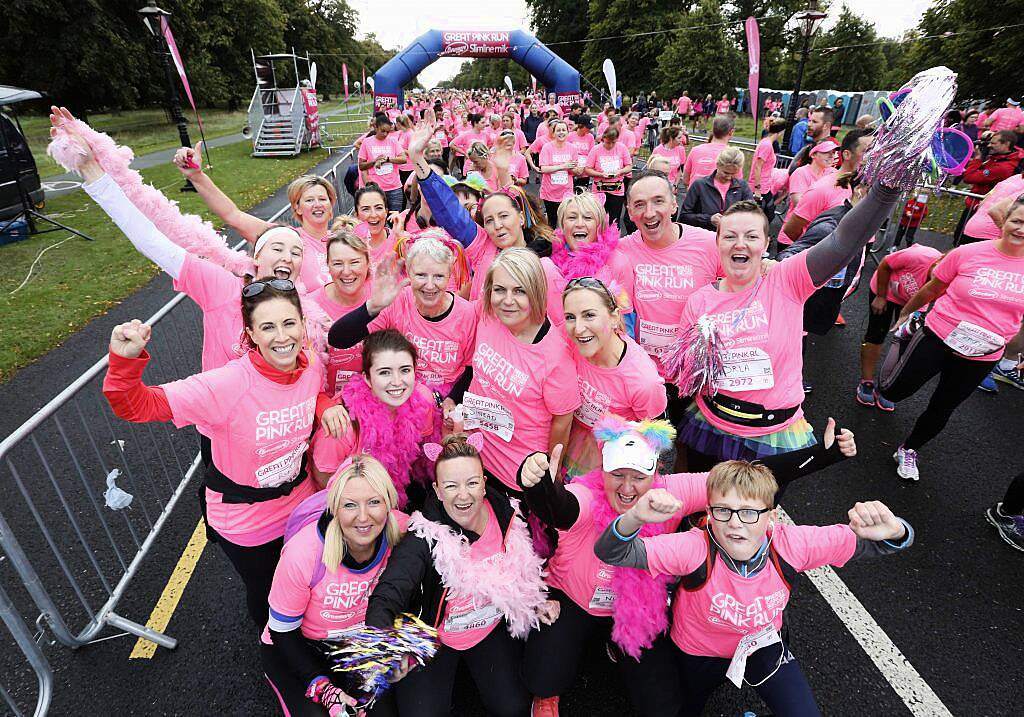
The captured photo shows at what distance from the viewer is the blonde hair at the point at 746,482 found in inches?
81.4

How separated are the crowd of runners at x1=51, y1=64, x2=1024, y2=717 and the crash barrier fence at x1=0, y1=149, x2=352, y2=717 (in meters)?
0.73

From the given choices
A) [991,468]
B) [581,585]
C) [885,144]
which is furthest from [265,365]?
[991,468]

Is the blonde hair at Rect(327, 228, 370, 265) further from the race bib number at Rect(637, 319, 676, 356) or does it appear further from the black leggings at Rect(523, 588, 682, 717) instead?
the black leggings at Rect(523, 588, 682, 717)

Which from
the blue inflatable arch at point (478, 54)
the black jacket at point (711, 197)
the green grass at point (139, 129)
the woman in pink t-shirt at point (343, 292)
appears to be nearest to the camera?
the woman in pink t-shirt at point (343, 292)

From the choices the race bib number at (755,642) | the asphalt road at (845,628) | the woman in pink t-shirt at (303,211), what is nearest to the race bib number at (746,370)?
the race bib number at (755,642)

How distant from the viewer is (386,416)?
8.47 ft

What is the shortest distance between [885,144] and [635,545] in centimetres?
184

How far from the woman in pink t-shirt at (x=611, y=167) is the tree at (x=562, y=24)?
160 ft

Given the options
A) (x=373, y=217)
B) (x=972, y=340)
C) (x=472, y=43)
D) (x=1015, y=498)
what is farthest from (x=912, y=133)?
(x=472, y=43)

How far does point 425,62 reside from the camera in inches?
752

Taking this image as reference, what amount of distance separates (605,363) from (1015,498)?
2979 millimetres

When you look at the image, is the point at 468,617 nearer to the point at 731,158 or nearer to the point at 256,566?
the point at 256,566

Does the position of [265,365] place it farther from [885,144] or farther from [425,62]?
[425,62]

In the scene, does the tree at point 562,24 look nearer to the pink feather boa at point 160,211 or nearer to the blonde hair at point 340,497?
the pink feather boa at point 160,211
